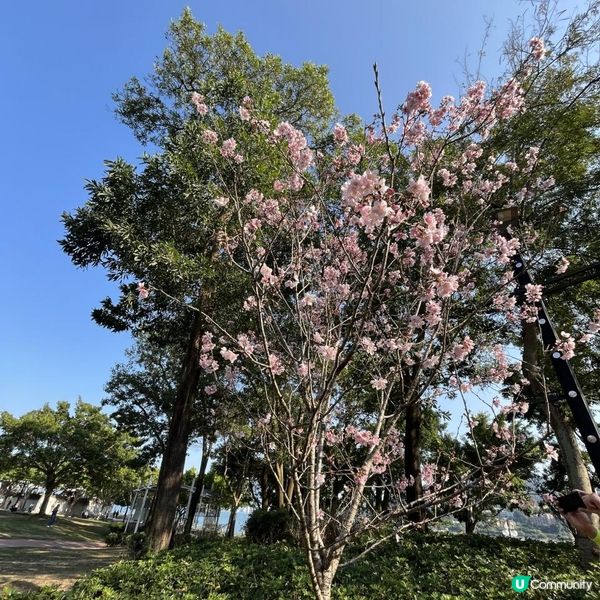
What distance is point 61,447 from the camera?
92.5ft

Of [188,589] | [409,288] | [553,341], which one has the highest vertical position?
[409,288]

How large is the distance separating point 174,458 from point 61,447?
2646 cm

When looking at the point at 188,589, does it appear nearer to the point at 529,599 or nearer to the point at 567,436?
the point at 529,599

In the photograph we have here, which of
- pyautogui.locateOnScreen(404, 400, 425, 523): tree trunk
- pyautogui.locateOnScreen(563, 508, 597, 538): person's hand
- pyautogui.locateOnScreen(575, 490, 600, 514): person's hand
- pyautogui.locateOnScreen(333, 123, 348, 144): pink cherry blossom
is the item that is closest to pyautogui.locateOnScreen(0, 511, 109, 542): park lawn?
pyautogui.locateOnScreen(404, 400, 425, 523): tree trunk

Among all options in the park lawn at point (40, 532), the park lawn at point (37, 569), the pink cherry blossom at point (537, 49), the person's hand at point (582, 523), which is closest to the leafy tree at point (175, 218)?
the park lawn at point (37, 569)

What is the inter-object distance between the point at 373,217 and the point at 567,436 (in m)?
7.13

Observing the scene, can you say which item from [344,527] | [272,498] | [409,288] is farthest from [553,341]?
[272,498]

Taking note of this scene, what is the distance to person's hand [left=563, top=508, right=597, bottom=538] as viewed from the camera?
7.23ft

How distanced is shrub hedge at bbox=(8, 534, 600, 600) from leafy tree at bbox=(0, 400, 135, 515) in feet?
85.6

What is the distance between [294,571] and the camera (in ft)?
16.7

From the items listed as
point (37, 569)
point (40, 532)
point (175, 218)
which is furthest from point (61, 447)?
point (175, 218)

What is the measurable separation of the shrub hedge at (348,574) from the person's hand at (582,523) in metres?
2.11

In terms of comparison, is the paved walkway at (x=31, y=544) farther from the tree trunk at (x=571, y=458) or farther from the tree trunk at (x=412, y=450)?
the tree trunk at (x=571, y=458)

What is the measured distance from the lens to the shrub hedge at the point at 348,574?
4293 mm
